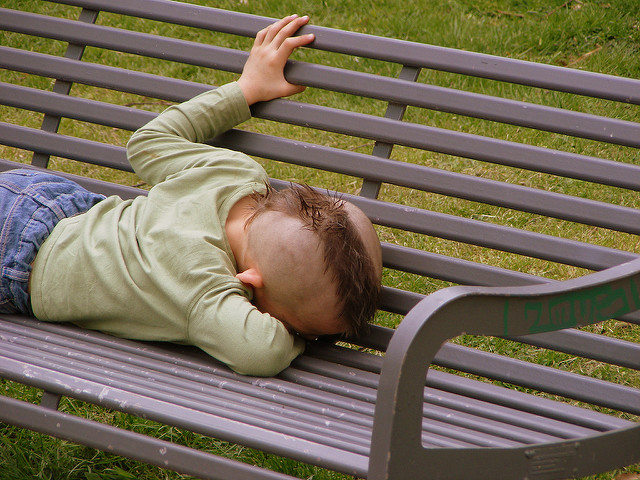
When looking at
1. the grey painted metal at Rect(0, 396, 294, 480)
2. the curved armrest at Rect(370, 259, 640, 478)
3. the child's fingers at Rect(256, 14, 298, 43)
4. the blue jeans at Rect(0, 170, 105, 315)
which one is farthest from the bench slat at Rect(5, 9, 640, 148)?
the grey painted metal at Rect(0, 396, 294, 480)

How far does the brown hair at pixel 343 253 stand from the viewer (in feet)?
7.08

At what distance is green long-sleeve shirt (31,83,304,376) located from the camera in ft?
7.20

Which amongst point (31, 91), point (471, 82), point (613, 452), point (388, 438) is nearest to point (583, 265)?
point (613, 452)

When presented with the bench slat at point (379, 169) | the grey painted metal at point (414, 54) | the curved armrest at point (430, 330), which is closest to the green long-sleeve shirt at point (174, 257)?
the bench slat at point (379, 169)

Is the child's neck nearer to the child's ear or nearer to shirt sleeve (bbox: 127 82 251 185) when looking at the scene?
the child's ear

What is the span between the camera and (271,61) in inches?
108

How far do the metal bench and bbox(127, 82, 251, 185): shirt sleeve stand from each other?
0.11 m

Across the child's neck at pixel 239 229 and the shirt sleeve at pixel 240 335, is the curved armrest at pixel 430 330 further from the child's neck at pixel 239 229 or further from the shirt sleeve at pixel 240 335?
the child's neck at pixel 239 229

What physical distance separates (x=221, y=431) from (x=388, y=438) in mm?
411

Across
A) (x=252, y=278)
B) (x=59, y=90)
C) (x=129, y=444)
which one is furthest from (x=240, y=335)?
(x=59, y=90)

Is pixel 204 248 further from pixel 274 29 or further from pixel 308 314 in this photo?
pixel 274 29

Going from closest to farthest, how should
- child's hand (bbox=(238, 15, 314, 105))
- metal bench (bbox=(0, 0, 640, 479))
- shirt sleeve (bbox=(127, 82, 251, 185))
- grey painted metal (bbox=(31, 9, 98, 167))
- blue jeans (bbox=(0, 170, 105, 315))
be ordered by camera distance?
metal bench (bbox=(0, 0, 640, 479)) < blue jeans (bbox=(0, 170, 105, 315)) < shirt sleeve (bbox=(127, 82, 251, 185)) < child's hand (bbox=(238, 15, 314, 105)) < grey painted metal (bbox=(31, 9, 98, 167))

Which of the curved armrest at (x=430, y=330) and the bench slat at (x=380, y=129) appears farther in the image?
the bench slat at (x=380, y=129)

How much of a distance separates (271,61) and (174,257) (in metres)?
0.77
